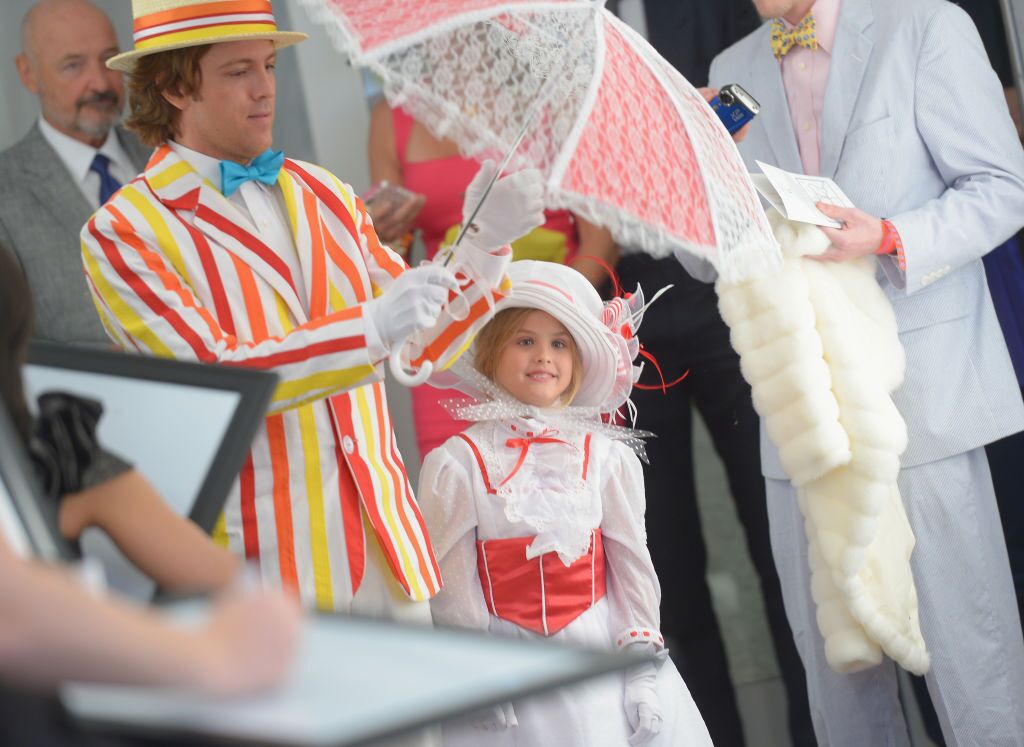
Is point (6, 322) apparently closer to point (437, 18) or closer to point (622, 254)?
point (437, 18)

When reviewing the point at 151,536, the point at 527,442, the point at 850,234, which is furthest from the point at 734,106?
the point at 151,536

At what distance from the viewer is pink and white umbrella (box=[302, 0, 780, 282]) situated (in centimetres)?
185

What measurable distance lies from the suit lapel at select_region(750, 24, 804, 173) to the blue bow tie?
1.31 meters

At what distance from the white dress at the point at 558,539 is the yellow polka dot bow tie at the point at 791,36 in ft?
3.50

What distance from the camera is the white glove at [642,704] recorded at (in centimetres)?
252

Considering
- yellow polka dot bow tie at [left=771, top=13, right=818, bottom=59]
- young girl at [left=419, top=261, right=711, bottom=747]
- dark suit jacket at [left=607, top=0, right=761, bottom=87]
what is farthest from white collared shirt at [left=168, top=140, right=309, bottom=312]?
dark suit jacket at [left=607, top=0, right=761, bottom=87]

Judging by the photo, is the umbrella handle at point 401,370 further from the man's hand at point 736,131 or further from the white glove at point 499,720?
the man's hand at point 736,131

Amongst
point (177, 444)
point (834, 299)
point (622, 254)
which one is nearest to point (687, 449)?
point (622, 254)

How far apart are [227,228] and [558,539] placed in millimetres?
890

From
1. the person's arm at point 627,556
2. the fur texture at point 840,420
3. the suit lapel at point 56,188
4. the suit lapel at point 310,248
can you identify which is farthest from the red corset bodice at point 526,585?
the suit lapel at point 56,188

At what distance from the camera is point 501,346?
8.96 feet

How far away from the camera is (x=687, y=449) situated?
368 centimetres

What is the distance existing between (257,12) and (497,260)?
60 cm

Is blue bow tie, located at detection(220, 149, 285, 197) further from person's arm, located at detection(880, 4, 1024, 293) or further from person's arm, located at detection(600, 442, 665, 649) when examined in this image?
person's arm, located at detection(880, 4, 1024, 293)
